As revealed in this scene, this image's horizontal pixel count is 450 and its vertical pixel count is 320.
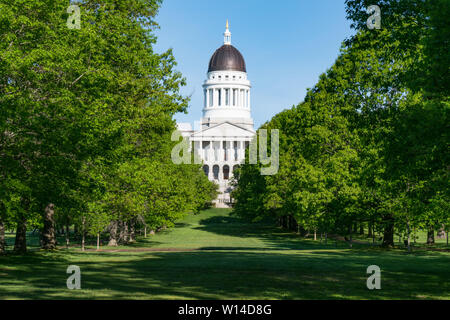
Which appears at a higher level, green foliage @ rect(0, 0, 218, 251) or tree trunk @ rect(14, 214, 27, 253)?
green foliage @ rect(0, 0, 218, 251)

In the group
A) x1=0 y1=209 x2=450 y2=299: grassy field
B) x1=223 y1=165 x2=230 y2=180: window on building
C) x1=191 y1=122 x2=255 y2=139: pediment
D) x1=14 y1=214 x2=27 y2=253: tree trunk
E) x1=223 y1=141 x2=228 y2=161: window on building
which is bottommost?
x1=0 y1=209 x2=450 y2=299: grassy field

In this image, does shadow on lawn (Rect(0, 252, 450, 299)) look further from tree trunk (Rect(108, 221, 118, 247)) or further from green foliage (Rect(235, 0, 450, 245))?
tree trunk (Rect(108, 221, 118, 247))

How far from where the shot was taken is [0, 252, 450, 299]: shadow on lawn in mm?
14180

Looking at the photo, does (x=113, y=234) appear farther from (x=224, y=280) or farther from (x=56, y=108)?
(x=224, y=280)

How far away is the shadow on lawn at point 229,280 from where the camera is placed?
1418 centimetres

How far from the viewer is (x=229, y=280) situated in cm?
1725

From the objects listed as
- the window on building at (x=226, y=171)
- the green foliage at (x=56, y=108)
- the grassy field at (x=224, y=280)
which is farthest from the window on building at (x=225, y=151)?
the grassy field at (x=224, y=280)

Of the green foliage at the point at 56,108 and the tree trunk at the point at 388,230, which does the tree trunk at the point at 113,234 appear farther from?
the tree trunk at the point at 388,230

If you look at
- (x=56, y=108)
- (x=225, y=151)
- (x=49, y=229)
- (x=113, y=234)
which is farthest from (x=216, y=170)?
(x=56, y=108)

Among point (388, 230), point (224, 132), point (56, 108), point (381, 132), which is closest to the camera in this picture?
point (381, 132)

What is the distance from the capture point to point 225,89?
19938 cm

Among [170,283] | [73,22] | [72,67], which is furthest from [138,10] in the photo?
[170,283]

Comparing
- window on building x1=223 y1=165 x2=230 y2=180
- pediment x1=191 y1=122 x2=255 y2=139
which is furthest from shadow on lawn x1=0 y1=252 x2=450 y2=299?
pediment x1=191 y1=122 x2=255 y2=139
